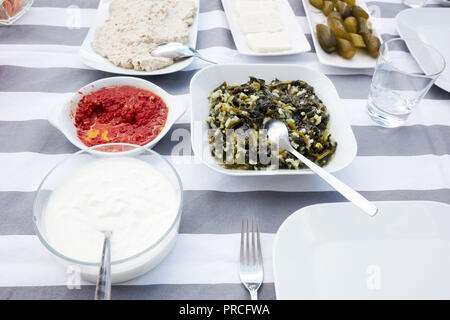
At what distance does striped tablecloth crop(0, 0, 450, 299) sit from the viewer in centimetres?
99

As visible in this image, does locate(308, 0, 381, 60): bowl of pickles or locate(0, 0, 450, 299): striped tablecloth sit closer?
locate(0, 0, 450, 299): striped tablecloth

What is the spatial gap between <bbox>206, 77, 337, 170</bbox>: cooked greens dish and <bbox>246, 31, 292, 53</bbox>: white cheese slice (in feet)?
Result: 1.15

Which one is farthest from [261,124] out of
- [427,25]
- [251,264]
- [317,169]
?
[427,25]

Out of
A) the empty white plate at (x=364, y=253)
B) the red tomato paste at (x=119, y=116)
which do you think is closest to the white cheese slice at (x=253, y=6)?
the red tomato paste at (x=119, y=116)

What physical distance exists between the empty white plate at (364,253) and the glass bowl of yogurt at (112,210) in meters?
0.34

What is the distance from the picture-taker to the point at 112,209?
0.93 m

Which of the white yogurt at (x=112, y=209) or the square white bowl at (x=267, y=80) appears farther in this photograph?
the square white bowl at (x=267, y=80)

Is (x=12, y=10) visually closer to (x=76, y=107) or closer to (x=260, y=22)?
(x=76, y=107)

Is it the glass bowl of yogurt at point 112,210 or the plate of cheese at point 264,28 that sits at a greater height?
the plate of cheese at point 264,28

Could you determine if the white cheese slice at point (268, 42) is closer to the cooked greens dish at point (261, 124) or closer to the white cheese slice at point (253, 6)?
the white cheese slice at point (253, 6)

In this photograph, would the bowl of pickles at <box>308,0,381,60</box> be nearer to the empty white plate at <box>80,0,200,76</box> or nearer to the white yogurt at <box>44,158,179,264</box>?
the empty white plate at <box>80,0,200,76</box>

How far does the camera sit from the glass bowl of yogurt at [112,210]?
34.4 inches

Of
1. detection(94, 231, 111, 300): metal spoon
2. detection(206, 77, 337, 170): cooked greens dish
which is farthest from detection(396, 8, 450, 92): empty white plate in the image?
detection(94, 231, 111, 300): metal spoon

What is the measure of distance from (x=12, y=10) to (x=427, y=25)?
2.19 metres
